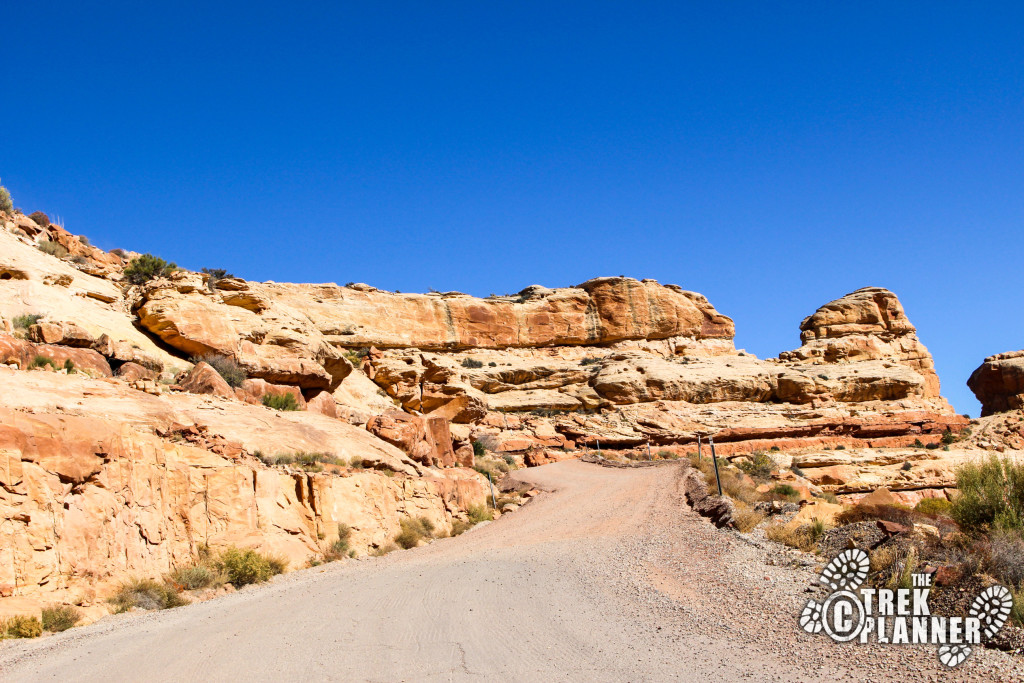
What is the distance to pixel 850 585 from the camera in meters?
8.27

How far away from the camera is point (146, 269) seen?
33.8 meters

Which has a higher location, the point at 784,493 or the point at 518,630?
the point at 784,493

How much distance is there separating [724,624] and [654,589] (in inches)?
75.5

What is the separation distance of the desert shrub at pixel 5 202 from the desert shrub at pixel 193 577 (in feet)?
113

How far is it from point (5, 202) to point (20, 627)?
37081 millimetres

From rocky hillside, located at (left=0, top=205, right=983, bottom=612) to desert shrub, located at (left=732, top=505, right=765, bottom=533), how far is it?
27.4 ft

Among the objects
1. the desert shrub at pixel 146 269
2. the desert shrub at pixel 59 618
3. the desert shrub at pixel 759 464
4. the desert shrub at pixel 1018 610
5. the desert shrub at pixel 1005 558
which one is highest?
the desert shrub at pixel 146 269

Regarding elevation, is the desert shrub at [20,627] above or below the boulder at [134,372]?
below

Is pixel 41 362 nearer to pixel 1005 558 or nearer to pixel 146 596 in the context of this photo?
pixel 146 596

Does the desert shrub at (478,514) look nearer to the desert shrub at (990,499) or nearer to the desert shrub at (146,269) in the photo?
the desert shrub at (990,499)

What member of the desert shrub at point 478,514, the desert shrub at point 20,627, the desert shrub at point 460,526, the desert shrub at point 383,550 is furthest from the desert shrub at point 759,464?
the desert shrub at point 20,627

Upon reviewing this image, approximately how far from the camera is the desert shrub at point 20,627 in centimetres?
860

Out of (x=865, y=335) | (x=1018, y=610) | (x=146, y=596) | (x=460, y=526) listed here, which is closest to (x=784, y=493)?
(x=460, y=526)

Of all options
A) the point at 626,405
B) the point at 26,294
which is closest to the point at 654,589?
the point at 26,294
